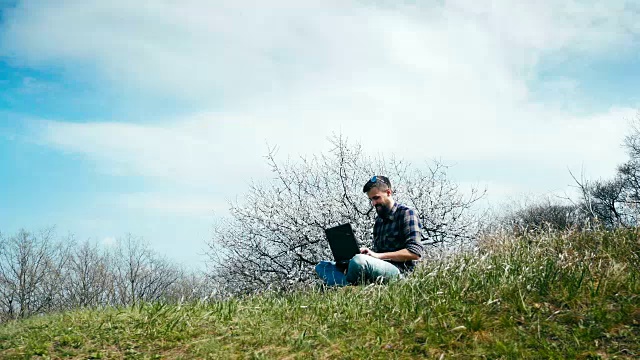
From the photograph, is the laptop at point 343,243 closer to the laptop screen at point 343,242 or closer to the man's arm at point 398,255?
the laptop screen at point 343,242

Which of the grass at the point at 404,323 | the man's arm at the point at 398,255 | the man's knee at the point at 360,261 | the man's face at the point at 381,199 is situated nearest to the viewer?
the grass at the point at 404,323

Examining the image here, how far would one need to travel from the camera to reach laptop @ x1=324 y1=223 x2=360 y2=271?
5.88 m

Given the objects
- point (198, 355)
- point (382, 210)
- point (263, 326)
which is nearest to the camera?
point (198, 355)

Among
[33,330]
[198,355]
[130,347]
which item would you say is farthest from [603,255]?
[33,330]

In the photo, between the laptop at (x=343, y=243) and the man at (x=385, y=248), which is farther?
the laptop at (x=343, y=243)

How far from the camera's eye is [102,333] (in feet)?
14.0

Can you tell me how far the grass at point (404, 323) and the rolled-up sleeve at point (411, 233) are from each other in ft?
1.78

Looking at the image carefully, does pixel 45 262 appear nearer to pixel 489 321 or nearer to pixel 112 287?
pixel 112 287

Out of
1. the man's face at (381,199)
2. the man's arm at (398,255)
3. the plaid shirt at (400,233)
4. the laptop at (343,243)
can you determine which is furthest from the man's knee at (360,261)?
the man's face at (381,199)

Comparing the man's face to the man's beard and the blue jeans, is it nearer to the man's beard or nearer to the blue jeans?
the man's beard

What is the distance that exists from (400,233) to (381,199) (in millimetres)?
469

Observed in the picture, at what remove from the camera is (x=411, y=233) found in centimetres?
578

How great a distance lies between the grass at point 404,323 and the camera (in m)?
3.61

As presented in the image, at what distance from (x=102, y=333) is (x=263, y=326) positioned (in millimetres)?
1395
